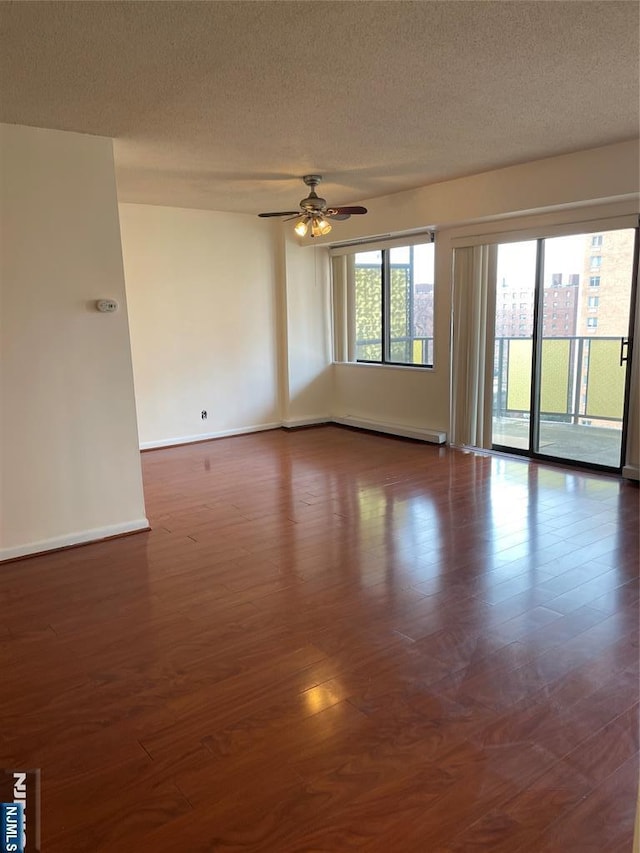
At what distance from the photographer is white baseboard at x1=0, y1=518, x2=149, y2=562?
12.1ft

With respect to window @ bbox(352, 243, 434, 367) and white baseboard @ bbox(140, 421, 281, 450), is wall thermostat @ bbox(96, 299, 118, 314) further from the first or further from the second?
window @ bbox(352, 243, 434, 367)

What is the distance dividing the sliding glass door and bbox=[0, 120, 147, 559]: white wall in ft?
11.7

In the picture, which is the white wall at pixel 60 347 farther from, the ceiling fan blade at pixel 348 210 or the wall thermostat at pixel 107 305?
the ceiling fan blade at pixel 348 210

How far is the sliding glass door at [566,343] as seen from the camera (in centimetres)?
508

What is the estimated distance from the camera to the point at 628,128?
3961 mm

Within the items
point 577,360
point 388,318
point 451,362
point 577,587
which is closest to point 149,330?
point 388,318

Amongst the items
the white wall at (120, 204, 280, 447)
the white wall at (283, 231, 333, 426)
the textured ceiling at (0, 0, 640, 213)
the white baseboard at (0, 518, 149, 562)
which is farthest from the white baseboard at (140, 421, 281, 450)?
the textured ceiling at (0, 0, 640, 213)

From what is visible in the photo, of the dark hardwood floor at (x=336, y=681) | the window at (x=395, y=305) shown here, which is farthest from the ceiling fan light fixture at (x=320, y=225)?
the dark hardwood floor at (x=336, y=681)

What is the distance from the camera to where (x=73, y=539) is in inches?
153

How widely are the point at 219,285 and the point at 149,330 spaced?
0.99 m

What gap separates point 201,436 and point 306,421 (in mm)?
1371

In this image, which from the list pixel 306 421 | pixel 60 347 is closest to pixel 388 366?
pixel 306 421

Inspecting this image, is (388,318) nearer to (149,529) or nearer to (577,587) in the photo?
(149,529)

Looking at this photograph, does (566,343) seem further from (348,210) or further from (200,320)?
(200,320)
